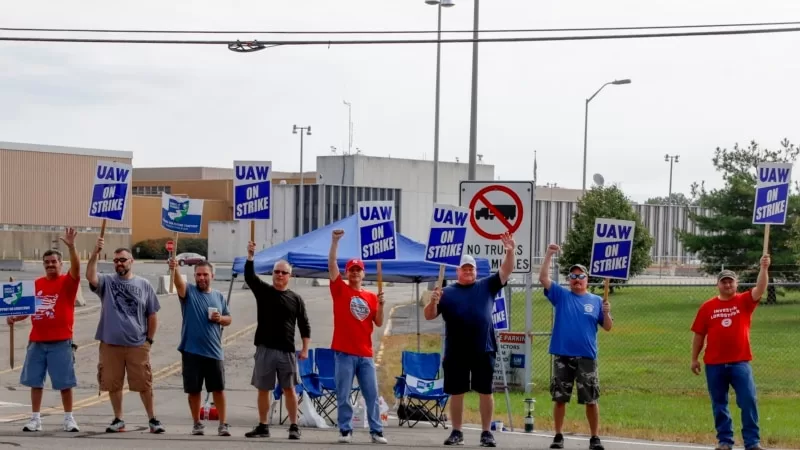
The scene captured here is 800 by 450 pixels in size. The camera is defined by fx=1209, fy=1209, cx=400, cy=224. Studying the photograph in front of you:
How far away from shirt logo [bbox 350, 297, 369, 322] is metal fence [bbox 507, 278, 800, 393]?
6627mm

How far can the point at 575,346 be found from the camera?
12047 millimetres

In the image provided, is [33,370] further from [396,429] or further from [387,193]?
[387,193]

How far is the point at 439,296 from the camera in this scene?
1201 centimetres

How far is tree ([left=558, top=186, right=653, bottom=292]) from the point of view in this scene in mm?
47156

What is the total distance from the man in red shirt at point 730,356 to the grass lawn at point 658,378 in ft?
6.40

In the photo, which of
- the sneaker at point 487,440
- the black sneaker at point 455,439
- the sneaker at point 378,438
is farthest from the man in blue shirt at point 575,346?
the sneaker at point 378,438

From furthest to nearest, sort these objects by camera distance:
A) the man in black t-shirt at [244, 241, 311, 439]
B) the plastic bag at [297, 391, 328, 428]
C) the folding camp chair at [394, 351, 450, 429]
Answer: the folding camp chair at [394, 351, 450, 429]
the plastic bag at [297, 391, 328, 428]
the man in black t-shirt at [244, 241, 311, 439]

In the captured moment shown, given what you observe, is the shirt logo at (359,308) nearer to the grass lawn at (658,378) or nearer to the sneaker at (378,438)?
the sneaker at (378,438)

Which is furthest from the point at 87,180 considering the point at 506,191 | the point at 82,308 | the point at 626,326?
the point at 506,191

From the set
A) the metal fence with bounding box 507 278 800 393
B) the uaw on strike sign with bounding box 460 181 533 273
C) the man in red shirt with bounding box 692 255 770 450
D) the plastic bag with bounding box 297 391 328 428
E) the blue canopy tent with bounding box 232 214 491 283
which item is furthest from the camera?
the metal fence with bounding box 507 278 800 393

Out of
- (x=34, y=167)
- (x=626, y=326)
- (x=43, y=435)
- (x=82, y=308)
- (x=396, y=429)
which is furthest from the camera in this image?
(x=34, y=167)

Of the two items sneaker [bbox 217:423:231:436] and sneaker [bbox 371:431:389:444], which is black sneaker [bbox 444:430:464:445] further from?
sneaker [bbox 217:423:231:436]

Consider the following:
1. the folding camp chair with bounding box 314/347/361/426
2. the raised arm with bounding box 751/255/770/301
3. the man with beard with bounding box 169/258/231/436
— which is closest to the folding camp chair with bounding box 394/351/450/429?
the folding camp chair with bounding box 314/347/361/426

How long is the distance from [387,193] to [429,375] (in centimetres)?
6482
